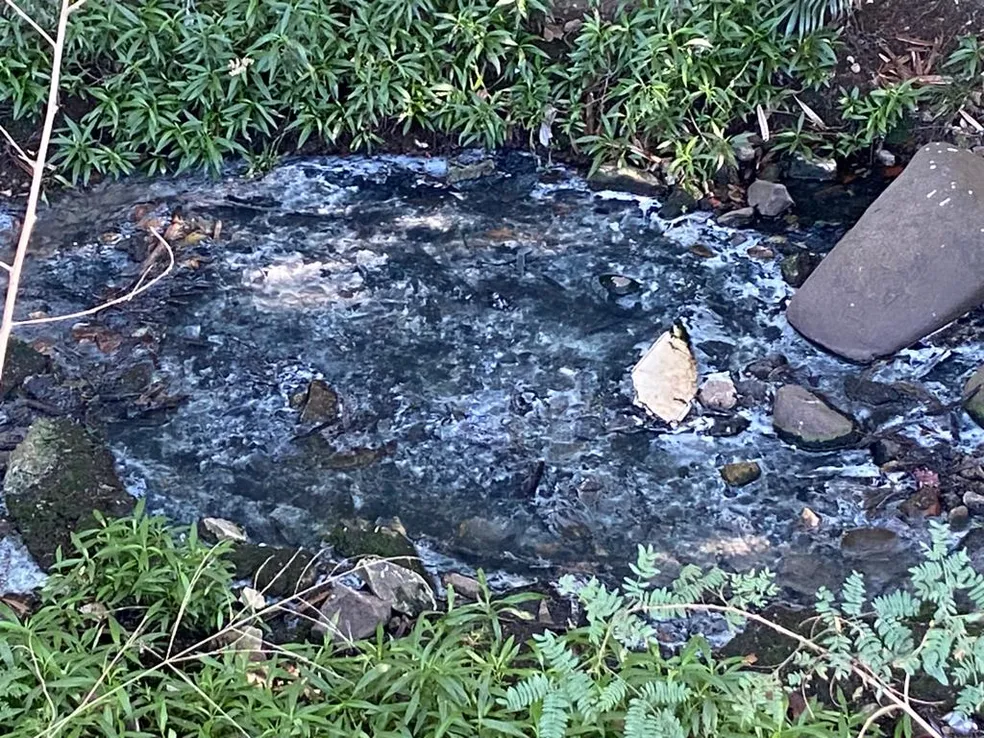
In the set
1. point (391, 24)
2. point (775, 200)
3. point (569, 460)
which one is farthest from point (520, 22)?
point (569, 460)

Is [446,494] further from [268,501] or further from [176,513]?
[176,513]

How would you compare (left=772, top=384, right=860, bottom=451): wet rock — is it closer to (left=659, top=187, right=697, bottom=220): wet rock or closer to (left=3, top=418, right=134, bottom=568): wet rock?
(left=659, top=187, right=697, bottom=220): wet rock

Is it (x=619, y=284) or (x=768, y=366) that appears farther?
(x=619, y=284)

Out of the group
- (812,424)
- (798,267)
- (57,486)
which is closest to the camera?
(57,486)

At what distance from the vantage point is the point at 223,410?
382 cm

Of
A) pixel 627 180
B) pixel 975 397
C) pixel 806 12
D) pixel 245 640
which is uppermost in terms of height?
pixel 806 12

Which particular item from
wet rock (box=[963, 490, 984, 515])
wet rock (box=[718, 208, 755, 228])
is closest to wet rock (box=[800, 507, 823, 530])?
wet rock (box=[963, 490, 984, 515])

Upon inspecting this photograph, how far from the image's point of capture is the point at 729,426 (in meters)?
3.71

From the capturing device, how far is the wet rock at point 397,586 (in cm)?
310

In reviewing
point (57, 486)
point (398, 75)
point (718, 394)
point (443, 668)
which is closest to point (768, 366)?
point (718, 394)

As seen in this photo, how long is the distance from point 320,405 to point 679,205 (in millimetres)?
1958

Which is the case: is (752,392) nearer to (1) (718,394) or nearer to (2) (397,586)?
(1) (718,394)

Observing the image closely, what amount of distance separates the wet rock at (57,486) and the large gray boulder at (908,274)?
9.07 feet

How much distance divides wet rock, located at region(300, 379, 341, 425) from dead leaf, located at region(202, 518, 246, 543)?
54 cm
